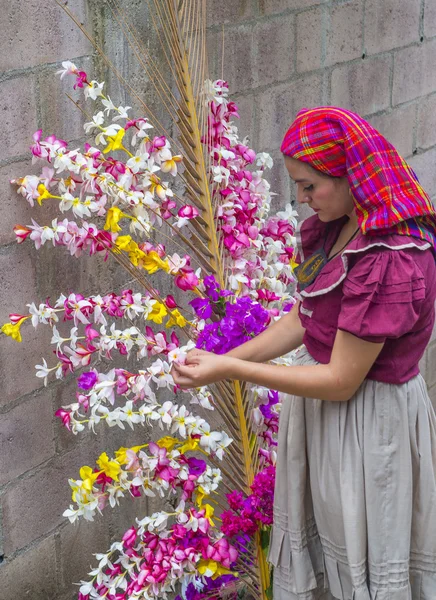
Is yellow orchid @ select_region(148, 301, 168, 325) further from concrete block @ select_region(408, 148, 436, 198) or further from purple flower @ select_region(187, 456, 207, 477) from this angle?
concrete block @ select_region(408, 148, 436, 198)

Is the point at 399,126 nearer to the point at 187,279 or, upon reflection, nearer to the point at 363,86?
the point at 363,86

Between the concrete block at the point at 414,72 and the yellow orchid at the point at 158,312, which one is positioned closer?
the yellow orchid at the point at 158,312

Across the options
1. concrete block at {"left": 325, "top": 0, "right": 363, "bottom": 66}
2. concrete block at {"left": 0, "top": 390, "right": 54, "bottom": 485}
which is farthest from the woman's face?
concrete block at {"left": 325, "top": 0, "right": 363, "bottom": 66}

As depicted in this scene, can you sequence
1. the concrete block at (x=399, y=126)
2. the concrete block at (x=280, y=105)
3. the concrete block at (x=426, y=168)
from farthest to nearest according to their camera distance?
the concrete block at (x=426, y=168) → the concrete block at (x=399, y=126) → the concrete block at (x=280, y=105)

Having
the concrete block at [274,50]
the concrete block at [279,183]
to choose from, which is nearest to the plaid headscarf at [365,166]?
the concrete block at [274,50]

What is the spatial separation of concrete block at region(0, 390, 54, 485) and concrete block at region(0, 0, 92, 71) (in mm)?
846

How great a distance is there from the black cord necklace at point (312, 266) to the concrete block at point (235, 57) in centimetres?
82

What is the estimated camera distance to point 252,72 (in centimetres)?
307

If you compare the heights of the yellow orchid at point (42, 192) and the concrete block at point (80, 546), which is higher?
the yellow orchid at point (42, 192)

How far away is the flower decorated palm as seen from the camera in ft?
7.44

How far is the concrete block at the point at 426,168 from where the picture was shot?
4113mm

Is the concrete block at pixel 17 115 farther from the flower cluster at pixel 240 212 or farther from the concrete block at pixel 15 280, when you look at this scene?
the flower cluster at pixel 240 212

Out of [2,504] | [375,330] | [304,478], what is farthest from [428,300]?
[2,504]

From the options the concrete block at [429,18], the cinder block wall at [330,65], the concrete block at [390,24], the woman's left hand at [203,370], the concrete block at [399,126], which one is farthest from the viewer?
the concrete block at [429,18]
